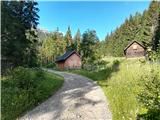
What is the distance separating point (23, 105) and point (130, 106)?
6268 mm

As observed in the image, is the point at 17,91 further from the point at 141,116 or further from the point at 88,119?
the point at 141,116

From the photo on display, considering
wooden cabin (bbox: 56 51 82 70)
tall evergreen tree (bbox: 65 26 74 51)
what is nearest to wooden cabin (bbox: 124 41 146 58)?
wooden cabin (bbox: 56 51 82 70)

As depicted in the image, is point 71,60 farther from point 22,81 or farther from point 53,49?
point 22,81

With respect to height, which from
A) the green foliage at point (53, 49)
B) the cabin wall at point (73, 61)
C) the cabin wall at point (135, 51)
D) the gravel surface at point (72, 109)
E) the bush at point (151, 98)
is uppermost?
the green foliage at point (53, 49)

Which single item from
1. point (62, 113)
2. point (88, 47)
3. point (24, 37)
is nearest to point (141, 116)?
point (62, 113)

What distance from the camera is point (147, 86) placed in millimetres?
11305

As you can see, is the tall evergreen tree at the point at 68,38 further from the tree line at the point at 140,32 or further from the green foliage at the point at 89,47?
the green foliage at the point at 89,47

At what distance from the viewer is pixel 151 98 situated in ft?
33.6

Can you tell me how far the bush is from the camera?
354 inches

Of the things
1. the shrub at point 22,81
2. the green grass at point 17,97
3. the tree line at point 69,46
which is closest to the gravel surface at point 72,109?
the green grass at point 17,97

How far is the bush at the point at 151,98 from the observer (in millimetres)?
9000

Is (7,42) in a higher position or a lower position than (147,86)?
higher

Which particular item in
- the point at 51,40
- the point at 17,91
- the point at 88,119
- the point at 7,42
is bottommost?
the point at 88,119

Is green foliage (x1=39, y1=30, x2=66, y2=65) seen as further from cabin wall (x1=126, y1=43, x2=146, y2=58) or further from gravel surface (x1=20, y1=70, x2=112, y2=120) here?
gravel surface (x1=20, y1=70, x2=112, y2=120)
